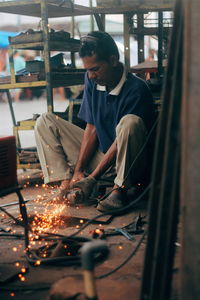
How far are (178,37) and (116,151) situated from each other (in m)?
2.50

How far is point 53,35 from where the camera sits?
571 centimetres

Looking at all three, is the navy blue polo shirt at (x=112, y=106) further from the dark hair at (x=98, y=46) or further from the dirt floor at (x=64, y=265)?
the dirt floor at (x=64, y=265)

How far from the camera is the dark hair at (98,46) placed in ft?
14.8

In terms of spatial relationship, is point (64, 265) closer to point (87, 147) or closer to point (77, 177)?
point (77, 177)

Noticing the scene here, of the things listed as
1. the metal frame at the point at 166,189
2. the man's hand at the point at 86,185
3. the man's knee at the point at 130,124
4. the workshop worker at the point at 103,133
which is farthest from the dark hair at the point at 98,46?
the metal frame at the point at 166,189

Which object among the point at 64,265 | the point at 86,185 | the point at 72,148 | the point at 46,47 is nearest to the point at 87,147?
the point at 72,148

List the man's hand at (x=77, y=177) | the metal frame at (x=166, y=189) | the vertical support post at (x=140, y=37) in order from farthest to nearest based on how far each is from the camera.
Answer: the vertical support post at (x=140, y=37), the man's hand at (x=77, y=177), the metal frame at (x=166, y=189)

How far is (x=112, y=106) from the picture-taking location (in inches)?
188

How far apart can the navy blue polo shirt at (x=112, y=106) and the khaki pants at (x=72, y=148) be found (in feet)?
0.49

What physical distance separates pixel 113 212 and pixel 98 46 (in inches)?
74.0

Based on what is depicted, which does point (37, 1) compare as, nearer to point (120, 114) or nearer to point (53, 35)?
point (53, 35)

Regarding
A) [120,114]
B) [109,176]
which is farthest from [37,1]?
[109,176]

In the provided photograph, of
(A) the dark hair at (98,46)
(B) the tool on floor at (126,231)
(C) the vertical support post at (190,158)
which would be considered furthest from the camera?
(A) the dark hair at (98,46)

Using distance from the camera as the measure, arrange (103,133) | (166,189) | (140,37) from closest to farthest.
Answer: (166,189) → (103,133) → (140,37)
